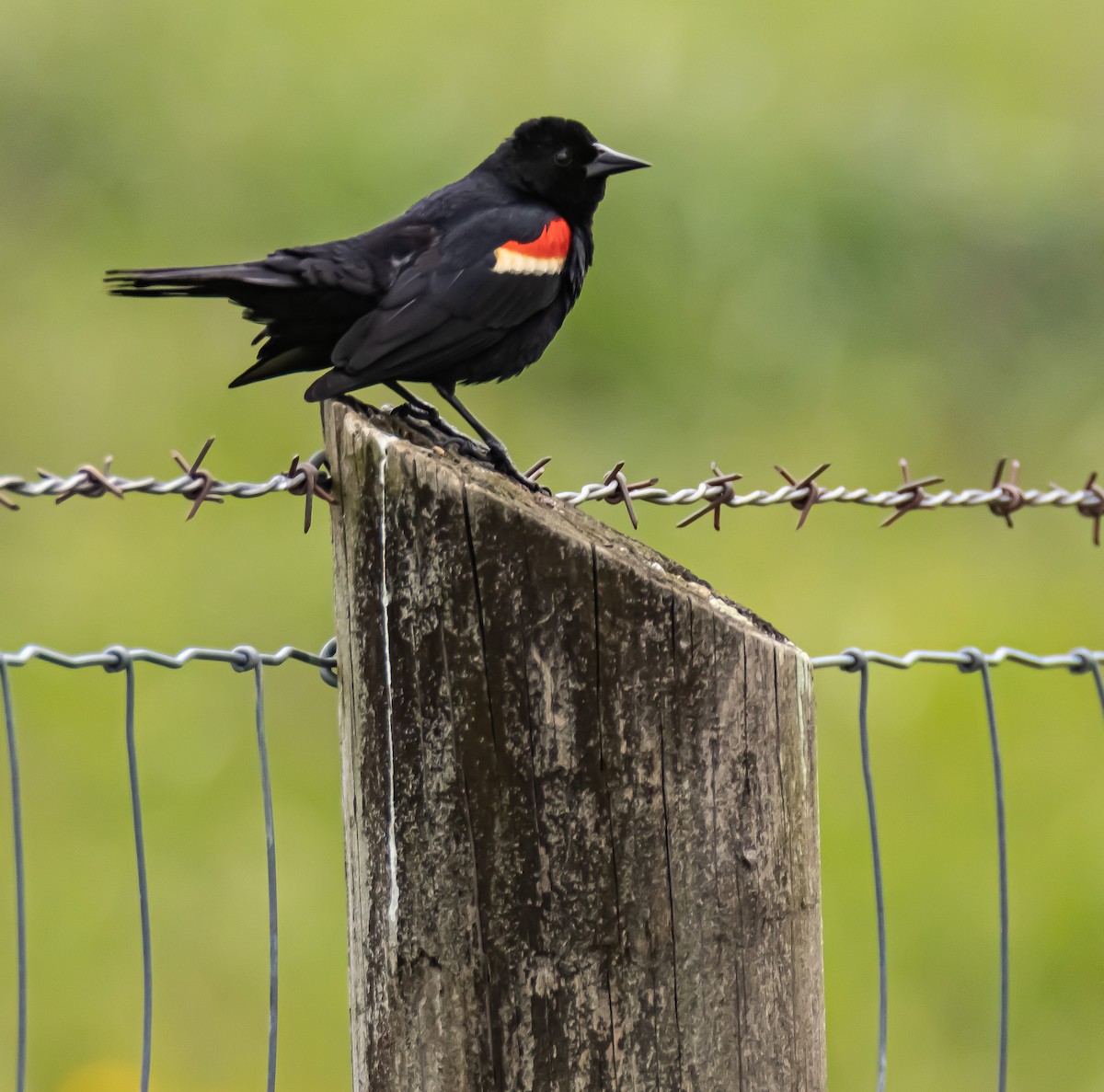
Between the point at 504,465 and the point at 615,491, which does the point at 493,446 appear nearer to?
the point at 504,465

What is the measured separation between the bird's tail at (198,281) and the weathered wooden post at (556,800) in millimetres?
900

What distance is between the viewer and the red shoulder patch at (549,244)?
3244 mm

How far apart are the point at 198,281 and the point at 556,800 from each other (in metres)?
1.38

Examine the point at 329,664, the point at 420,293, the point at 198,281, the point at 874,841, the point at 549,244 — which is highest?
the point at 549,244

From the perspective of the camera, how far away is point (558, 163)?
3.79m

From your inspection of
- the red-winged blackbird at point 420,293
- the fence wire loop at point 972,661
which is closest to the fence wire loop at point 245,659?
the red-winged blackbird at point 420,293

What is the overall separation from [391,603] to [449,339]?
4.44ft

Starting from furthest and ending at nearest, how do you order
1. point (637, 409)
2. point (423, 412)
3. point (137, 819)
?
point (637, 409) → point (423, 412) → point (137, 819)

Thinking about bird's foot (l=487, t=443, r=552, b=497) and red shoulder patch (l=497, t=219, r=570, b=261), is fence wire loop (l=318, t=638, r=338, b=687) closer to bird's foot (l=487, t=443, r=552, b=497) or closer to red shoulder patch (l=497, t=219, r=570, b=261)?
bird's foot (l=487, t=443, r=552, b=497)

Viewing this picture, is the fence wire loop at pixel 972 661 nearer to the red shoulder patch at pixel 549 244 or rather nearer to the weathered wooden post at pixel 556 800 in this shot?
the weathered wooden post at pixel 556 800

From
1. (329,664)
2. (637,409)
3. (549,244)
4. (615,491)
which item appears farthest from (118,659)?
(637,409)

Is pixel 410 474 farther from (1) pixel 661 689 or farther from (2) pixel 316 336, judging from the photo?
(2) pixel 316 336

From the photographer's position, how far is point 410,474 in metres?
1.73

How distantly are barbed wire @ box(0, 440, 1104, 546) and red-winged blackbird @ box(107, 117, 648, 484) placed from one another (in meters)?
0.32
